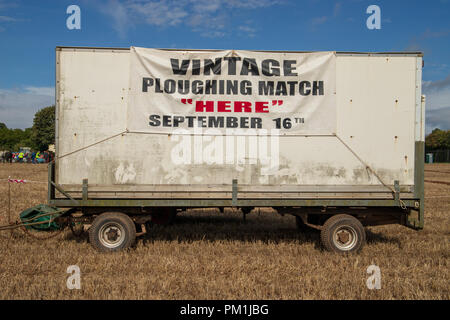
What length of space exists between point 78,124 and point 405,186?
5.80 m

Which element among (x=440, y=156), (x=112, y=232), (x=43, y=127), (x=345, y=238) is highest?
(x=43, y=127)

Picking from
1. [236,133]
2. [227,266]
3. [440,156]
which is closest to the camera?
[227,266]

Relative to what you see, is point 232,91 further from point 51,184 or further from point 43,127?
point 43,127

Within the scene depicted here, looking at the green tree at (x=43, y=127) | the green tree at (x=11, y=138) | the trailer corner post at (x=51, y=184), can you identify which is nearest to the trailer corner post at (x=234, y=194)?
the trailer corner post at (x=51, y=184)

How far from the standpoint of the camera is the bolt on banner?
6348mm

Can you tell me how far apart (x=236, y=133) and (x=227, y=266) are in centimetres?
223

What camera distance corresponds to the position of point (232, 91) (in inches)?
252

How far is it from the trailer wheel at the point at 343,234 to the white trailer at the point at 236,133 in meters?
0.02

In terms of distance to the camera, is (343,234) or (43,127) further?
(43,127)

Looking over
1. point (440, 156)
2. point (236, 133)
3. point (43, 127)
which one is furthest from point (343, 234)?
point (43, 127)

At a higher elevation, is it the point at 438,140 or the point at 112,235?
the point at 438,140

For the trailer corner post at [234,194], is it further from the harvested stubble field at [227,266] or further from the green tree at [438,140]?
the green tree at [438,140]

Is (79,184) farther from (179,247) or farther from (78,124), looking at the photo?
(179,247)

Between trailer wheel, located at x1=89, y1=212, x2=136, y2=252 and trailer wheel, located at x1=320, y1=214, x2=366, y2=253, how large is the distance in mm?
3431
